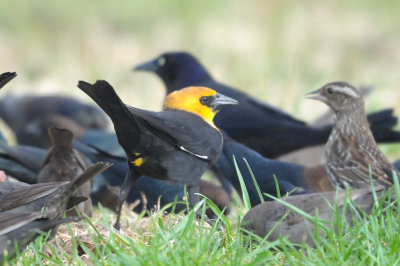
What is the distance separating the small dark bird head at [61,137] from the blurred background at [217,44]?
150 inches

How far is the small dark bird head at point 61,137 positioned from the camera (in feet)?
19.0

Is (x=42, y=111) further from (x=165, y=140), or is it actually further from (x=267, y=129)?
(x=165, y=140)

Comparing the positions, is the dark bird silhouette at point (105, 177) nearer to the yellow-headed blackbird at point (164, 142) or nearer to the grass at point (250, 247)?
the yellow-headed blackbird at point (164, 142)

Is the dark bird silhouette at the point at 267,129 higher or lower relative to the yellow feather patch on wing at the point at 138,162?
lower

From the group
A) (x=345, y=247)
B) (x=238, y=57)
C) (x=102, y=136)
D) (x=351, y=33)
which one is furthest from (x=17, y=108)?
(x=345, y=247)

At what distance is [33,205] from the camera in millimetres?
4492

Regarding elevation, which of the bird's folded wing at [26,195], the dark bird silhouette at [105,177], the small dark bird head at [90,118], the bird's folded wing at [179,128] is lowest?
the small dark bird head at [90,118]

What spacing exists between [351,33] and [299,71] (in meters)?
2.04

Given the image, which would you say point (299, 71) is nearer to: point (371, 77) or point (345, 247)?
point (371, 77)

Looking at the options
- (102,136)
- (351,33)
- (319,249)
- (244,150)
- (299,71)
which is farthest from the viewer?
(351,33)

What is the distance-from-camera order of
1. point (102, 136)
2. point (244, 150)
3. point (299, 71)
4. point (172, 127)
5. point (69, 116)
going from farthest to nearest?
1. point (299, 71)
2. point (69, 116)
3. point (102, 136)
4. point (244, 150)
5. point (172, 127)

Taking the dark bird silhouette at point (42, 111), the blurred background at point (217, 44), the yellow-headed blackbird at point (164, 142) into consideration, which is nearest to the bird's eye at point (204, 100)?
the yellow-headed blackbird at point (164, 142)

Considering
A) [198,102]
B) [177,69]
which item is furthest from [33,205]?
[177,69]

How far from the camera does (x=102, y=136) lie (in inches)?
325
